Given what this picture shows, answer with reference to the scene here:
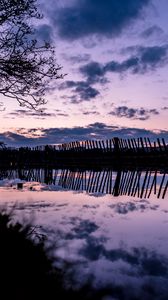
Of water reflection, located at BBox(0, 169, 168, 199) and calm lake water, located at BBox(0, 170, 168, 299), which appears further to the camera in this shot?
water reflection, located at BBox(0, 169, 168, 199)

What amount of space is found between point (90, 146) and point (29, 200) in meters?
9.79

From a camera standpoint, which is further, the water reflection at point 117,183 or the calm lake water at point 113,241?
the water reflection at point 117,183

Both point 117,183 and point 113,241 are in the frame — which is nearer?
point 113,241

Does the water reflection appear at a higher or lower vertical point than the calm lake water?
lower

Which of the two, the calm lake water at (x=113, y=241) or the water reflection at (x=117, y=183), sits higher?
the calm lake water at (x=113, y=241)

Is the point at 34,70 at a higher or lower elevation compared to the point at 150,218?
higher

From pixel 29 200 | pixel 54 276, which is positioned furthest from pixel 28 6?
pixel 54 276

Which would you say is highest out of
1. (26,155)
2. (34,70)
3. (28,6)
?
(28,6)

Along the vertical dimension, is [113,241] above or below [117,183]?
above

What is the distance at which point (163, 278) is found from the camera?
15.3 feet

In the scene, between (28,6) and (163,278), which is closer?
(163,278)

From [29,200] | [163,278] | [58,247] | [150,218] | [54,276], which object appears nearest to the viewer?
[54,276]

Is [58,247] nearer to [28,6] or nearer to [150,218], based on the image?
[150,218]

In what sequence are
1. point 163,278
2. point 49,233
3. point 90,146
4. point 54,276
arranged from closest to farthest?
1. point 54,276
2. point 163,278
3. point 49,233
4. point 90,146
